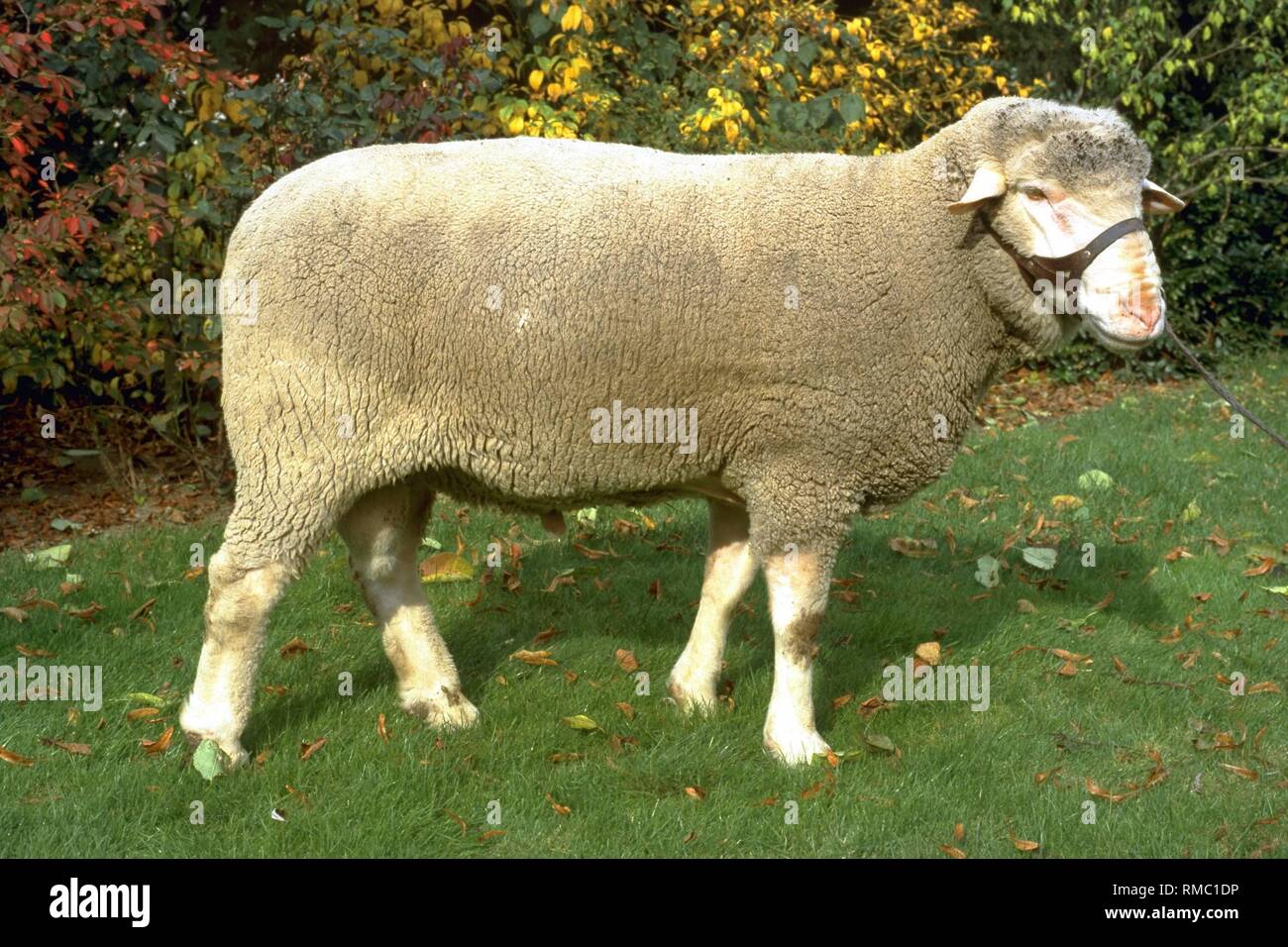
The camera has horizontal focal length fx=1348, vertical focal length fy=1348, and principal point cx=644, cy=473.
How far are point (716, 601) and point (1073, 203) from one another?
1913 mm

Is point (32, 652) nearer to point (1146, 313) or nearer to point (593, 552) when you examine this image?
point (593, 552)

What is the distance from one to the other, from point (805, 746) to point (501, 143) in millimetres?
2299

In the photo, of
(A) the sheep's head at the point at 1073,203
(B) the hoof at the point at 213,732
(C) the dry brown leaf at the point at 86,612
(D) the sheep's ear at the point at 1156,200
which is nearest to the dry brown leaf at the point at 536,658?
(B) the hoof at the point at 213,732

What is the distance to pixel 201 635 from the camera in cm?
546

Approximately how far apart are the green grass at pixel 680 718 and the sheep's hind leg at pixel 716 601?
0.48 feet

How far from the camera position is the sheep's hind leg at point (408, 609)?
4.85 meters

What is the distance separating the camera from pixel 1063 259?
13.7ft

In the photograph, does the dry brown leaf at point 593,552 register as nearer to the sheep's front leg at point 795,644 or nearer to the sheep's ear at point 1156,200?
the sheep's front leg at point 795,644

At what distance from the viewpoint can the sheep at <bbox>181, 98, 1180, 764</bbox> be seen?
4215mm

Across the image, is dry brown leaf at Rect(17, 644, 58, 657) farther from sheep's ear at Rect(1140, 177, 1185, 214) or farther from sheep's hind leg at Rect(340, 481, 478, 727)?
sheep's ear at Rect(1140, 177, 1185, 214)

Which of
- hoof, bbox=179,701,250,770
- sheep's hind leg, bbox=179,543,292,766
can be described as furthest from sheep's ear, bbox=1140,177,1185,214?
hoof, bbox=179,701,250,770

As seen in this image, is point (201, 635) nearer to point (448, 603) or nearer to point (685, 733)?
point (448, 603)

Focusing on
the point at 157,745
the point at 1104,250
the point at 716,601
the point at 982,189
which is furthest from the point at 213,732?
the point at 1104,250
